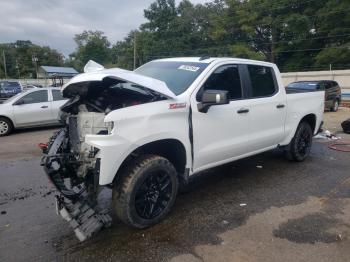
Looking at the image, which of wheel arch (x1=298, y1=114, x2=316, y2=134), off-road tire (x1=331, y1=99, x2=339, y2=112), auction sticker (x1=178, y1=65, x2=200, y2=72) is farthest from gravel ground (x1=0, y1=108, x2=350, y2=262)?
off-road tire (x1=331, y1=99, x2=339, y2=112)

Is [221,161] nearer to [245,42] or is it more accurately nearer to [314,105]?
[314,105]

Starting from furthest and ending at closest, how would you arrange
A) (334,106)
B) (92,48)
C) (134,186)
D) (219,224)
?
(92,48) < (334,106) < (219,224) < (134,186)

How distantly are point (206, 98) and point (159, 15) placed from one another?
192 feet

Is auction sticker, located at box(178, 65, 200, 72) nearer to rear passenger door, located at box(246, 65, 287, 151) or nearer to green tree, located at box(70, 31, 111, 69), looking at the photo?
rear passenger door, located at box(246, 65, 287, 151)

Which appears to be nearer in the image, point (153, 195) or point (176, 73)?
point (153, 195)

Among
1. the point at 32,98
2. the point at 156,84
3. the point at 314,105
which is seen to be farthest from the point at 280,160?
the point at 32,98

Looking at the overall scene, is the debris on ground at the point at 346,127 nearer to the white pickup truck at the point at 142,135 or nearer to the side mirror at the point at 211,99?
the white pickup truck at the point at 142,135

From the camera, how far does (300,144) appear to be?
673cm

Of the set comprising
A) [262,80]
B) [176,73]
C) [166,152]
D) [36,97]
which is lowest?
[166,152]

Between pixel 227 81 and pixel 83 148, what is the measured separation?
2283 mm

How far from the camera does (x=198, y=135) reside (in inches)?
169

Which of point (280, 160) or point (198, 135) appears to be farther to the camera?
point (280, 160)

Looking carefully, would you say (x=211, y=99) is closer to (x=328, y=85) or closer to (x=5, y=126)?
(x=5, y=126)

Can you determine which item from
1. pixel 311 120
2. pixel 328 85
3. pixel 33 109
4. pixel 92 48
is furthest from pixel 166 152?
pixel 92 48
